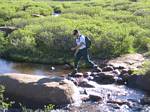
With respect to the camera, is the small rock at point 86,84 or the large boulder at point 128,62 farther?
the large boulder at point 128,62

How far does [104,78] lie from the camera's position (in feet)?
85.6

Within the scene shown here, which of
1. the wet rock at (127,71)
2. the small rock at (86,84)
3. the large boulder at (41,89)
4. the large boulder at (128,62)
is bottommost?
the large boulder at (128,62)

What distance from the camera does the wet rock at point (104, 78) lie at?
84.7 feet

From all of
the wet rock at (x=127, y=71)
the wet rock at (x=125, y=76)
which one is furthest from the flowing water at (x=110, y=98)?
the wet rock at (x=127, y=71)

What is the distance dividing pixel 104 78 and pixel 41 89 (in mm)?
5176

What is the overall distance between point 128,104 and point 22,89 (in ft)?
15.5

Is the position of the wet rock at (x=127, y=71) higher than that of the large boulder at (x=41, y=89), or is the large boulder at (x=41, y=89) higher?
the large boulder at (x=41, y=89)

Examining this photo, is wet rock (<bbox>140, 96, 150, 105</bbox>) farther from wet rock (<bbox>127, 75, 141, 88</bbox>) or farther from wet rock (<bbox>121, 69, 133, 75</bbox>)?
wet rock (<bbox>121, 69, 133, 75</bbox>)

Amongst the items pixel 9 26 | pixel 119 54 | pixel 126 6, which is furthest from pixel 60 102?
pixel 126 6

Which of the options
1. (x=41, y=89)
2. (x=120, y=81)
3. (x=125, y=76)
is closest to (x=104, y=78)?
(x=120, y=81)

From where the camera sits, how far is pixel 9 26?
137ft

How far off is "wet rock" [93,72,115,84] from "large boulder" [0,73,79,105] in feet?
12.0

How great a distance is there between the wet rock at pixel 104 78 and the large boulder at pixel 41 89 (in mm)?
3651

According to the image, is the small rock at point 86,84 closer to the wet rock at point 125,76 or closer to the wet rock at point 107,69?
the wet rock at point 125,76
